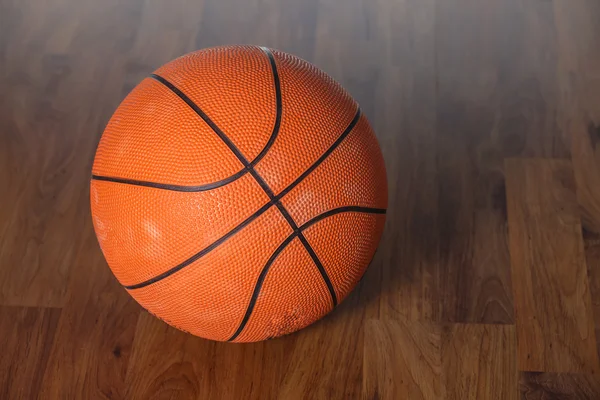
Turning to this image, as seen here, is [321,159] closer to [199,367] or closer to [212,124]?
[212,124]

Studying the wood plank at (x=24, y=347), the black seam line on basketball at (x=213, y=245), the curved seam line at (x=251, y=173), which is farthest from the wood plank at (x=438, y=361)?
the wood plank at (x=24, y=347)

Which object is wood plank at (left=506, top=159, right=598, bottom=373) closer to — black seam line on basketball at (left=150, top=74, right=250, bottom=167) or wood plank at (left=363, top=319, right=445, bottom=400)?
wood plank at (left=363, top=319, right=445, bottom=400)

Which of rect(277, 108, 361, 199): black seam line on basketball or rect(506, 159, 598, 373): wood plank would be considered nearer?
rect(277, 108, 361, 199): black seam line on basketball

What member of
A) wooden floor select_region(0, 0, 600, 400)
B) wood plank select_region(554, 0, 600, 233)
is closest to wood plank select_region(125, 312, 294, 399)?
wooden floor select_region(0, 0, 600, 400)

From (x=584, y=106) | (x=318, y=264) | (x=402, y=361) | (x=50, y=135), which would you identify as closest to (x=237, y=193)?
(x=318, y=264)

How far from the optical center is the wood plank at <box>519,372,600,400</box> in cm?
217

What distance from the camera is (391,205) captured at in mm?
2580

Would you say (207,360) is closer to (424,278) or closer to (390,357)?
(390,357)

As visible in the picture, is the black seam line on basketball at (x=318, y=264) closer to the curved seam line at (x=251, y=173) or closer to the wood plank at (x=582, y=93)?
the curved seam line at (x=251, y=173)

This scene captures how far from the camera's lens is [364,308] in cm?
235

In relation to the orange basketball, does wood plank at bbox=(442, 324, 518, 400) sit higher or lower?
lower

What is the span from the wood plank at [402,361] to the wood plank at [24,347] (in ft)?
2.96

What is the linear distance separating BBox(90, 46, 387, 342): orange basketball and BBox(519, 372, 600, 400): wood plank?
1.97 feet

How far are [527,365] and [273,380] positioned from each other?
27.8 inches
